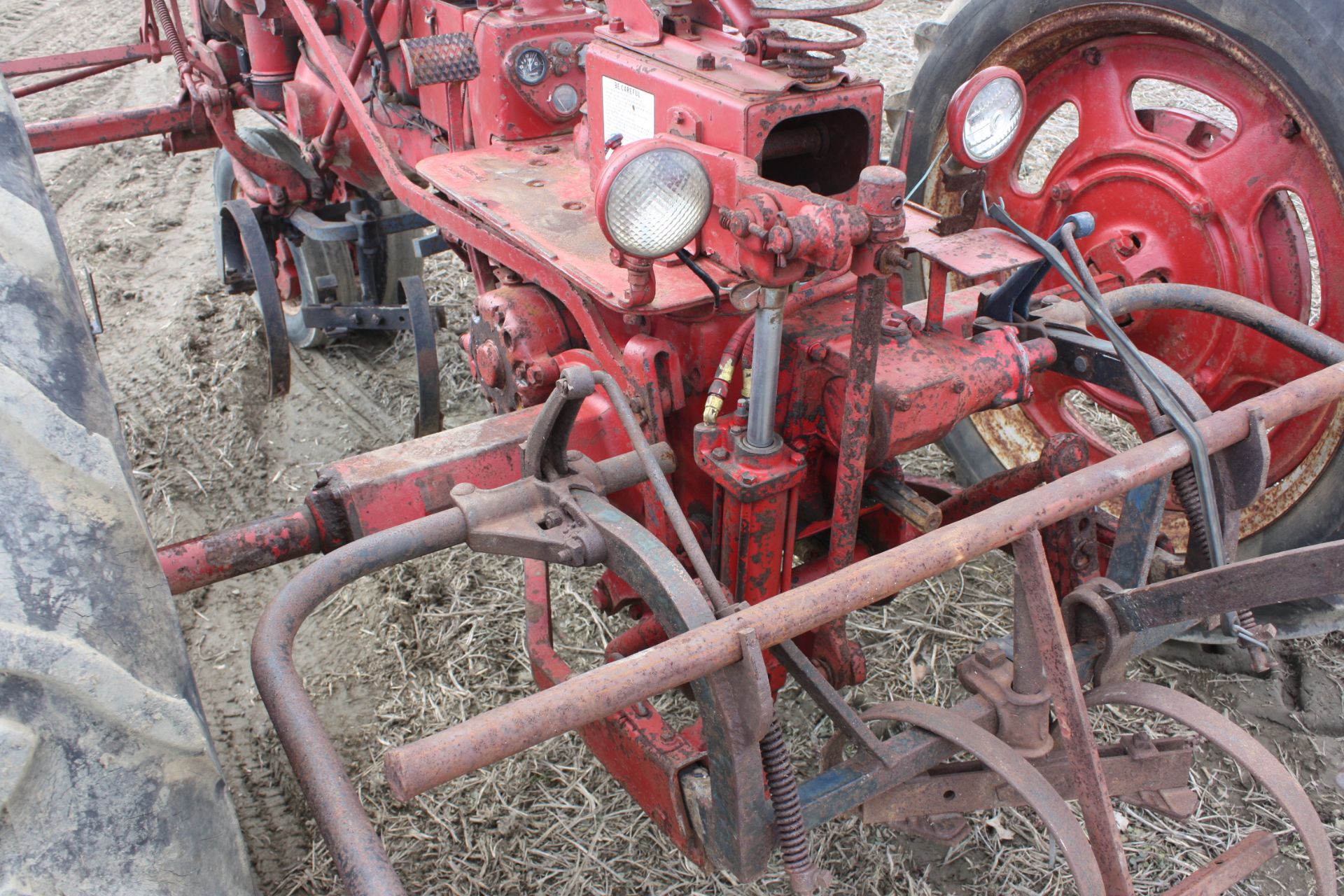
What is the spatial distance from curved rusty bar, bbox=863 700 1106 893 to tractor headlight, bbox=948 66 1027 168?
3.08 ft

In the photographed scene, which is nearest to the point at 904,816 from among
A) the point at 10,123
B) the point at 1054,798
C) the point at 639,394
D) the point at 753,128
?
the point at 1054,798

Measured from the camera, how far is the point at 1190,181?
2.50 metres

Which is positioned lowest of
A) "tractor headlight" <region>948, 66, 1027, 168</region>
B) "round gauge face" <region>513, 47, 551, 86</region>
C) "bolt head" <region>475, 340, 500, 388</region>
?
"bolt head" <region>475, 340, 500, 388</region>

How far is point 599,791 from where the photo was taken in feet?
8.02

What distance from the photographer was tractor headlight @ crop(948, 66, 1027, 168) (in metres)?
1.81

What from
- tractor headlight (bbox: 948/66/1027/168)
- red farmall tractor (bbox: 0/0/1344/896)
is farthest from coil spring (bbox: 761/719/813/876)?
tractor headlight (bbox: 948/66/1027/168)

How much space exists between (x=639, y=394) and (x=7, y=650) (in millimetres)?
1170

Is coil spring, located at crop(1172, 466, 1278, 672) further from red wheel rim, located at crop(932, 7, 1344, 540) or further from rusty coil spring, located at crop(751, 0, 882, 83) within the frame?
rusty coil spring, located at crop(751, 0, 882, 83)

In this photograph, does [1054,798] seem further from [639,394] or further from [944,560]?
[639,394]

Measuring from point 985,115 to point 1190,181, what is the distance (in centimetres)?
93

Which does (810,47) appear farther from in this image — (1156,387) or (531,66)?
(531,66)

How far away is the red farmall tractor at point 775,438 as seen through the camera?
1275mm

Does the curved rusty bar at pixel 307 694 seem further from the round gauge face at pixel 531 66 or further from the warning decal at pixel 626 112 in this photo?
the round gauge face at pixel 531 66

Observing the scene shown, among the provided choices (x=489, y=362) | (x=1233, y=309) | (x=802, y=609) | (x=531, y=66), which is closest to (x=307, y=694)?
(x=802, y=609)
